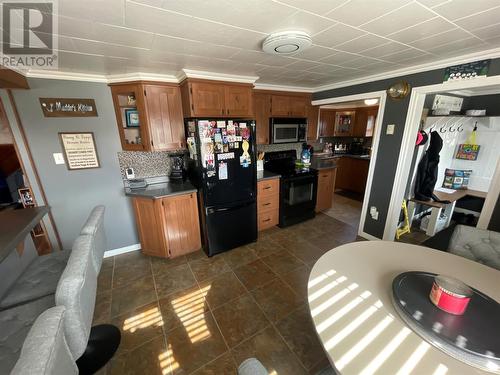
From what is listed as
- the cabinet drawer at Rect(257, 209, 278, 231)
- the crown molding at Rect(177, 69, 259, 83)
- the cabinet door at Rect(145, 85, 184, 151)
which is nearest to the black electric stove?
the cabinet drawer at Rect(257, 209, 278, 231)

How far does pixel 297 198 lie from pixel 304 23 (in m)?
2.46

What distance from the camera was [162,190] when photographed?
99.6 inches

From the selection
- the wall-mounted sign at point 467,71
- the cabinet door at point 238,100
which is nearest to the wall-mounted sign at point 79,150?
the cabinet door at point 238,100

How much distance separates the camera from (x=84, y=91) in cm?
227

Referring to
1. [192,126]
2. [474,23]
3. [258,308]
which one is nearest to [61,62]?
[192,126]

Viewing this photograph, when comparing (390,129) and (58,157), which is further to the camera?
(390,129)

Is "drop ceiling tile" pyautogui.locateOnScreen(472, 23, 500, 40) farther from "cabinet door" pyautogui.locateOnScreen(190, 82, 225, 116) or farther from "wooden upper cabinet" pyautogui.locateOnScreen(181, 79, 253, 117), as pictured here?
"cabinet door" pyautogui.locateOnScreen(190, 82, 225, 116)

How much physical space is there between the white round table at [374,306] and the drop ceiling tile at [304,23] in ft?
4.96

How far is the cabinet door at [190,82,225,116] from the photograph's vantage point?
235cm

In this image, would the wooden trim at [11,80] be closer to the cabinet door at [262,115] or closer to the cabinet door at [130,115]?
the cabinet door at [130,115]

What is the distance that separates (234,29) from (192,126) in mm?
1186

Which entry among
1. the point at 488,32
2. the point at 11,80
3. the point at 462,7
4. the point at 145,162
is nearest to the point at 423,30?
the point at 462,7

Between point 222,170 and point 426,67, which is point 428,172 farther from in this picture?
point 222,170

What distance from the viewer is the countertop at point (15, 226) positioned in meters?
1.18
